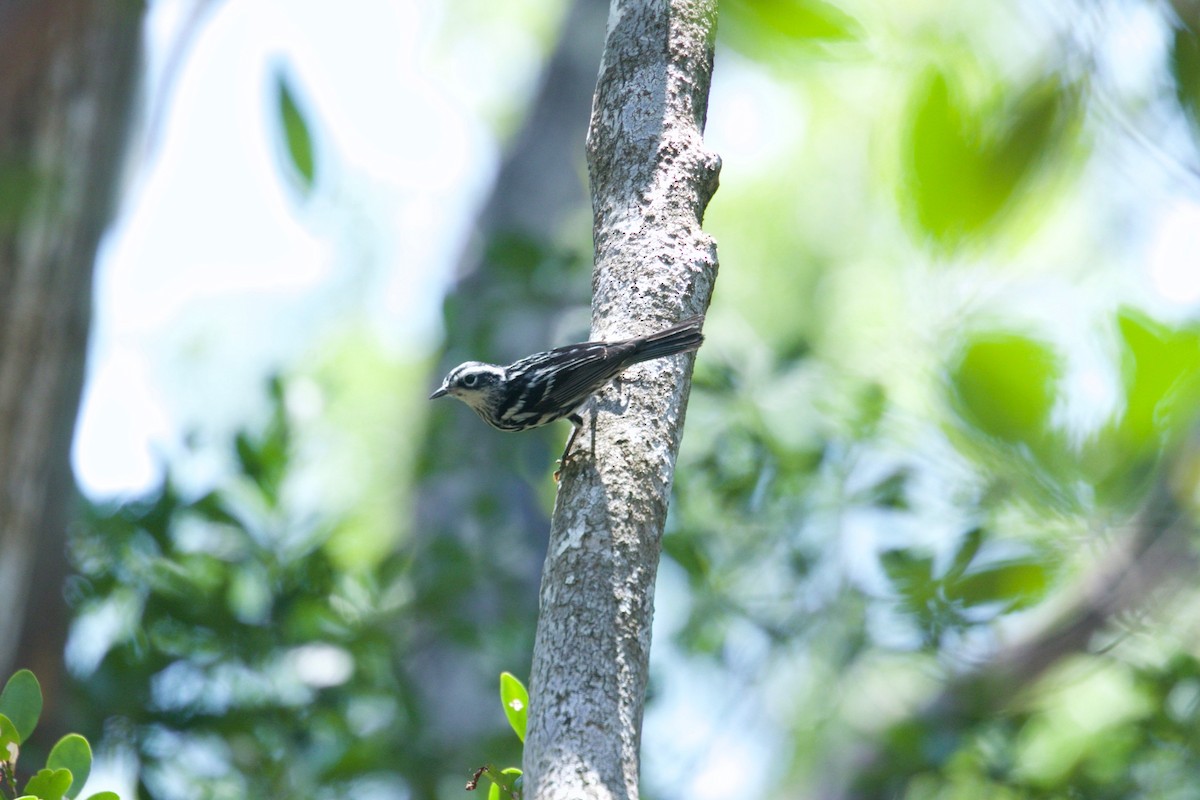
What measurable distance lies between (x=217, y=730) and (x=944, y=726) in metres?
3.37

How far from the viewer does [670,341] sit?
2.76m

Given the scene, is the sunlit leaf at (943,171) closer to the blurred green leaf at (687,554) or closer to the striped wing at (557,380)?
the striped wing at (557,380)

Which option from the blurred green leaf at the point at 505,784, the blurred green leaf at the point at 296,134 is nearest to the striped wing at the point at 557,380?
the blurred green leaf at the point at 505,784

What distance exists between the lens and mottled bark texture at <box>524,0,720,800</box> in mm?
Result: 2236

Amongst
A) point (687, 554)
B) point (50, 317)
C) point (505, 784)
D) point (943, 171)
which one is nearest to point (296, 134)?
point (943, 171)

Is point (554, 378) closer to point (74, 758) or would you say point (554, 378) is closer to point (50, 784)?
point (74, 758)

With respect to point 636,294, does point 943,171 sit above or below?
below

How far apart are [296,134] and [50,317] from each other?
378 centimetres

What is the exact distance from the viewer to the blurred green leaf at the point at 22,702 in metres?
2.32

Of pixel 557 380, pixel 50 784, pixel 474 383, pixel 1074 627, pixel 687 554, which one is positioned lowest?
pixel 50 784

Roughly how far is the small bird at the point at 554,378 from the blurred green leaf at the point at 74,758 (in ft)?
4.14

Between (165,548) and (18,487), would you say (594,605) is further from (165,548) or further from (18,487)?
(165,548)

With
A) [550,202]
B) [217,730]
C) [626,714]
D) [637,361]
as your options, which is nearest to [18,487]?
[217,730]

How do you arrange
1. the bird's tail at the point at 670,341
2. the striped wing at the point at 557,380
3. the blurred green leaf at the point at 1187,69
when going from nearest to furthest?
the blurred green leaf at the point at 1187,69
the bird's tail at the point at 670,341
the striped wing at the point at 557,380
